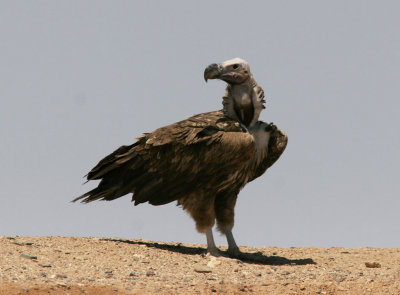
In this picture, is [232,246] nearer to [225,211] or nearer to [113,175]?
[225,211]

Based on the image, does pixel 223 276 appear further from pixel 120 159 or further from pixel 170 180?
pixel 120 159

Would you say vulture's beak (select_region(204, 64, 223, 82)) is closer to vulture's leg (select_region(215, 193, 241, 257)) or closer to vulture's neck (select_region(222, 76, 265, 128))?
vulture's neck (select_region(222, 76, 265, 128))

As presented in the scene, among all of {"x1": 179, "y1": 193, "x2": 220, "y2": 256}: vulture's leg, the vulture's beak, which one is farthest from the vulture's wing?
the vulture's beak

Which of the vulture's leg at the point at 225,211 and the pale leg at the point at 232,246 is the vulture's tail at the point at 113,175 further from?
the pale leg at the point at 232,246

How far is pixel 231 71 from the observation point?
1371 cm

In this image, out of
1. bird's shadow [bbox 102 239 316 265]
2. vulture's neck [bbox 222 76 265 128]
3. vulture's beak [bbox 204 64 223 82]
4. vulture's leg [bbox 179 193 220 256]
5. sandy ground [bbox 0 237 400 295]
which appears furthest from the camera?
bird's shadow [bbox 102 239 316 265]

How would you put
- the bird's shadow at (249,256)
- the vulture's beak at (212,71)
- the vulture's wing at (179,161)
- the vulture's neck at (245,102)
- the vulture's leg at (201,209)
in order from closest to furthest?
the vulture's wing at (179,161) < the vulture's leg at (201,209) < the vulture's beak at (212,71) < the vulture's neck at (245,102) < the bird's shadow at (249,256)

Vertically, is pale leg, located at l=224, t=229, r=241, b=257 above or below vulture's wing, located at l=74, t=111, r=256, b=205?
below

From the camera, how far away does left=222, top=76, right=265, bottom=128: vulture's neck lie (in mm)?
13742

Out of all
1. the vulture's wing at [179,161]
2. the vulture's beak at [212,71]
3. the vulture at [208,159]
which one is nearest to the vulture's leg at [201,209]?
the vulture at [208,159]

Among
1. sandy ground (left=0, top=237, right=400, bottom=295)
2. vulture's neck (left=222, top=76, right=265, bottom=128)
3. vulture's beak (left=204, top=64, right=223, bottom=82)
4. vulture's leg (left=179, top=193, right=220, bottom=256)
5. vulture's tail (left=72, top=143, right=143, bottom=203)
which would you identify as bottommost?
sandy ground (left=0, top=237, right=400, bottom=295)

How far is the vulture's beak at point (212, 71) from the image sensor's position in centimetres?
1353

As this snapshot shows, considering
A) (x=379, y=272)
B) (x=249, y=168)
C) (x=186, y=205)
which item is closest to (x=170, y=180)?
(x=186, y=205)

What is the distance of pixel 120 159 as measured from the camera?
14.0 meters
